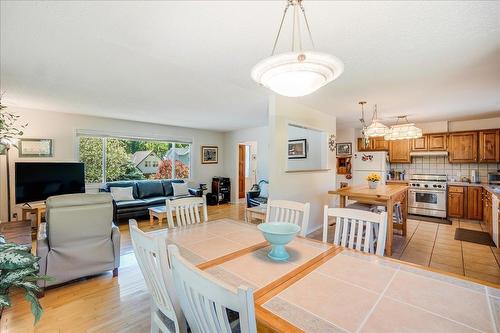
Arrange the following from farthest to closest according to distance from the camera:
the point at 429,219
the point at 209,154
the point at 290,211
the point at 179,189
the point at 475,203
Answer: the point at 209,154 → the point at 179,189 → the point at 429,219 → the point at 475,203 → the point at 290,211

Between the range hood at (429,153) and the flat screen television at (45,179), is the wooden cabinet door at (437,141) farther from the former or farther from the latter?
the flat screen television at (45,179)

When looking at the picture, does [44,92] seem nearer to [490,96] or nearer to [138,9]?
[138,9]

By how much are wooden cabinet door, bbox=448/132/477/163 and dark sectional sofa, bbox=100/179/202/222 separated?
6114mm

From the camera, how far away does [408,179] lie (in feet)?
19.5

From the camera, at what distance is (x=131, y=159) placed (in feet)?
20.0

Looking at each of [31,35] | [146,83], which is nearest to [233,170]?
[146,83]

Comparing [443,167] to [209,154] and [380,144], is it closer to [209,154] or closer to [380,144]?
[380,144]

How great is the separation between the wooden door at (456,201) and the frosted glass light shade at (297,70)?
5.66 meters

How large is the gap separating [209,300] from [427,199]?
6.18m

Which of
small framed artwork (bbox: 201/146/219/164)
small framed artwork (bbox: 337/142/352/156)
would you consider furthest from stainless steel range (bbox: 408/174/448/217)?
small framed artwork (bbox: 201/146/219/164)

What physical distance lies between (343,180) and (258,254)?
5.79m

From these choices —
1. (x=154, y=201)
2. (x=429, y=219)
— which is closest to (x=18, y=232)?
(x=154, y=201)

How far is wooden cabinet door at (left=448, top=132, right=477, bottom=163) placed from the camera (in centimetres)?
504

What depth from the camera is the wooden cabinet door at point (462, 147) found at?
504cm
